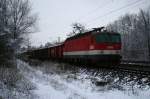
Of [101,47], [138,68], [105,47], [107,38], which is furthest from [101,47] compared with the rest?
[138,68]

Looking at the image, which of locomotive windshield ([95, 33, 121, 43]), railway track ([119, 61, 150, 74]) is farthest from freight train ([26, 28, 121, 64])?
railway track ([119, 61, 150, 74])

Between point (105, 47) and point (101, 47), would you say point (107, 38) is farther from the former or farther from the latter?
point (101, 47)

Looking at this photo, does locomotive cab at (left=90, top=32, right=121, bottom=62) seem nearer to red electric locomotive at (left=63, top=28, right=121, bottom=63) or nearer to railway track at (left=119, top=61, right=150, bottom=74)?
red electric locomotive at (left=63, top=28, right=121, bottom=63)

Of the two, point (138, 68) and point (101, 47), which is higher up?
point (101, 47)

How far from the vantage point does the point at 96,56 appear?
55.3ft

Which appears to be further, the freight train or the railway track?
the freight train

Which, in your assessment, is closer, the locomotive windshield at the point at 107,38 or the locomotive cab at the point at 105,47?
the locomotive cab at the point at 105,47

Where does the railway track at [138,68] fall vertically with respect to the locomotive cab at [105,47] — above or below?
below

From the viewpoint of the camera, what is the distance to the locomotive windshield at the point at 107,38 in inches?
677

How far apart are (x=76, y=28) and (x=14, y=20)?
27891 millimetres

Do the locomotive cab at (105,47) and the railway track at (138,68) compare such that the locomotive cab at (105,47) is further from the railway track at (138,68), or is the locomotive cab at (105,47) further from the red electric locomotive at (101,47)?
the railway track at (138,68)

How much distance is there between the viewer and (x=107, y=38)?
17484mm

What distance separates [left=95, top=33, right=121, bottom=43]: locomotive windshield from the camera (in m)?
17.2

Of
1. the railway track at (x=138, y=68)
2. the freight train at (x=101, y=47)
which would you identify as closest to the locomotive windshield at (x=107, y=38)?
the freight train at (x=101, y=47)
